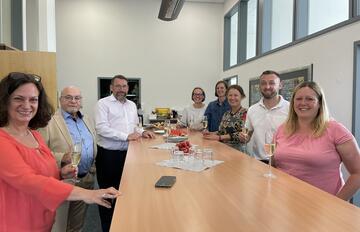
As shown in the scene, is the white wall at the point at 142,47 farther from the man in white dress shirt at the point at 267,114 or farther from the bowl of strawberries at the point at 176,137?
the man in white dress shirt at the point at 267,114

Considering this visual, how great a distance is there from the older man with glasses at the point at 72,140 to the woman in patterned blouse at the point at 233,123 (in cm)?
133

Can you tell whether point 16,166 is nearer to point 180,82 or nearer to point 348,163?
point 348,163

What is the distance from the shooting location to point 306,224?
3.71 feet

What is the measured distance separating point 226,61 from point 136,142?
5.54m

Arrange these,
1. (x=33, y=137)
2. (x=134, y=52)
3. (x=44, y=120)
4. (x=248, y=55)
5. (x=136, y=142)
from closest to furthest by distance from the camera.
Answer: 1. (x=33, y=137)
2. (x=44, y=120)
3. (x=136, y=142)
4. (x=248, y=55)
5. (x=134, y=52)

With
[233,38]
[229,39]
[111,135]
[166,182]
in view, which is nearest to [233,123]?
[111,135]

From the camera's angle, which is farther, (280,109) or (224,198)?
(280,109)

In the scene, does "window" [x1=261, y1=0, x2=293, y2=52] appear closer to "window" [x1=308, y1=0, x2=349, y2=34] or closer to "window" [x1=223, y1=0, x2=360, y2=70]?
"window" [x1=223, y1=0, x2=360, y2=70]

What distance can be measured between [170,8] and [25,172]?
178 inches

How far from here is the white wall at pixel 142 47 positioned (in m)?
7.63

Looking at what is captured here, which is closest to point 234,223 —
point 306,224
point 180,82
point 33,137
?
point 306,224

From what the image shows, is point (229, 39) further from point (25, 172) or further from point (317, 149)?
point (25, 172)

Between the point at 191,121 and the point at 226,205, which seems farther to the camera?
the point at 191,121

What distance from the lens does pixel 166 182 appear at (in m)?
1.61
